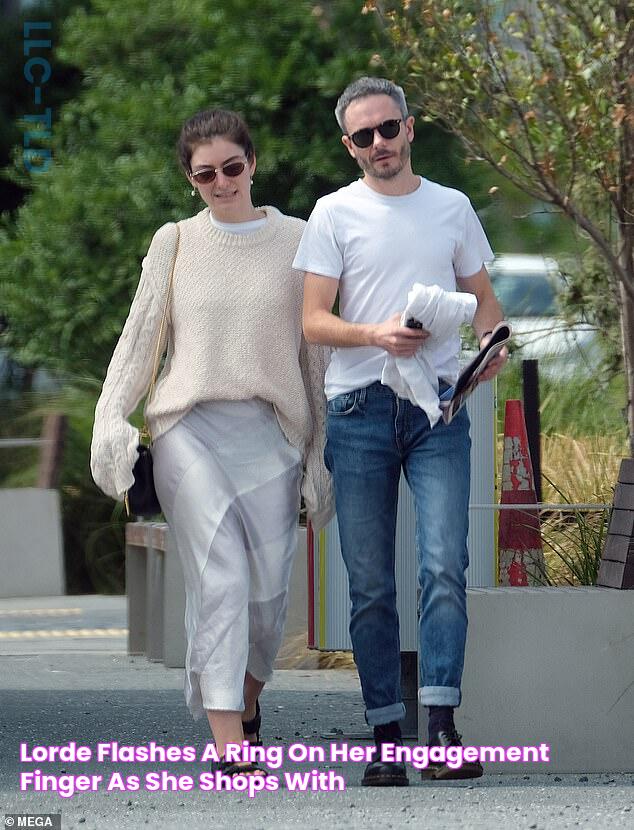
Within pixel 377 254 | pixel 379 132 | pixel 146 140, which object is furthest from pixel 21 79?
pixel 377 254

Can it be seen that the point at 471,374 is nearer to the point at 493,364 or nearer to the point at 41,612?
the point at 493,364

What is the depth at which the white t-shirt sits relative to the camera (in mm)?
4965

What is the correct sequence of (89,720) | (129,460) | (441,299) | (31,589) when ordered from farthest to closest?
(31,589), (89,720), (129,460), (441,299)

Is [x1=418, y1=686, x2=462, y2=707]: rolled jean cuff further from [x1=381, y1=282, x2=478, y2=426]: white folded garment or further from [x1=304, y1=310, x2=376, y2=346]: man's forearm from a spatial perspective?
[x1=304, y1=310, x2=376, y2=346]: man's forearm

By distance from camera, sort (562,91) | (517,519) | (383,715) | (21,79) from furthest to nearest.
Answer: (21,79), (562,91), (517,519), (383,715)

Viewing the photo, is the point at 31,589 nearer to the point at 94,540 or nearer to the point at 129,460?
the point at 94,540

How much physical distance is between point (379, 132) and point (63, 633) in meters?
5.47

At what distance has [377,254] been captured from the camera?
4965 mm

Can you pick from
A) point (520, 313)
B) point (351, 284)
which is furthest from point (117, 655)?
point (520, 313)

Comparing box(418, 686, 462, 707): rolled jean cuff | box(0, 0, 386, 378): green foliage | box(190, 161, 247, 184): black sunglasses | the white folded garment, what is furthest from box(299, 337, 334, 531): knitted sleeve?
box(0, 0, 386, 378): green foliage

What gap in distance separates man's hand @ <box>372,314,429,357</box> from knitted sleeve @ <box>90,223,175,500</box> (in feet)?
2.21

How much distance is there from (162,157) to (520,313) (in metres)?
2.69

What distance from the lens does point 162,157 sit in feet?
44.1

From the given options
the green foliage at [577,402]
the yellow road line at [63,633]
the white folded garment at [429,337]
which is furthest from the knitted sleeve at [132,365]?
the green foliage at [577,402]
